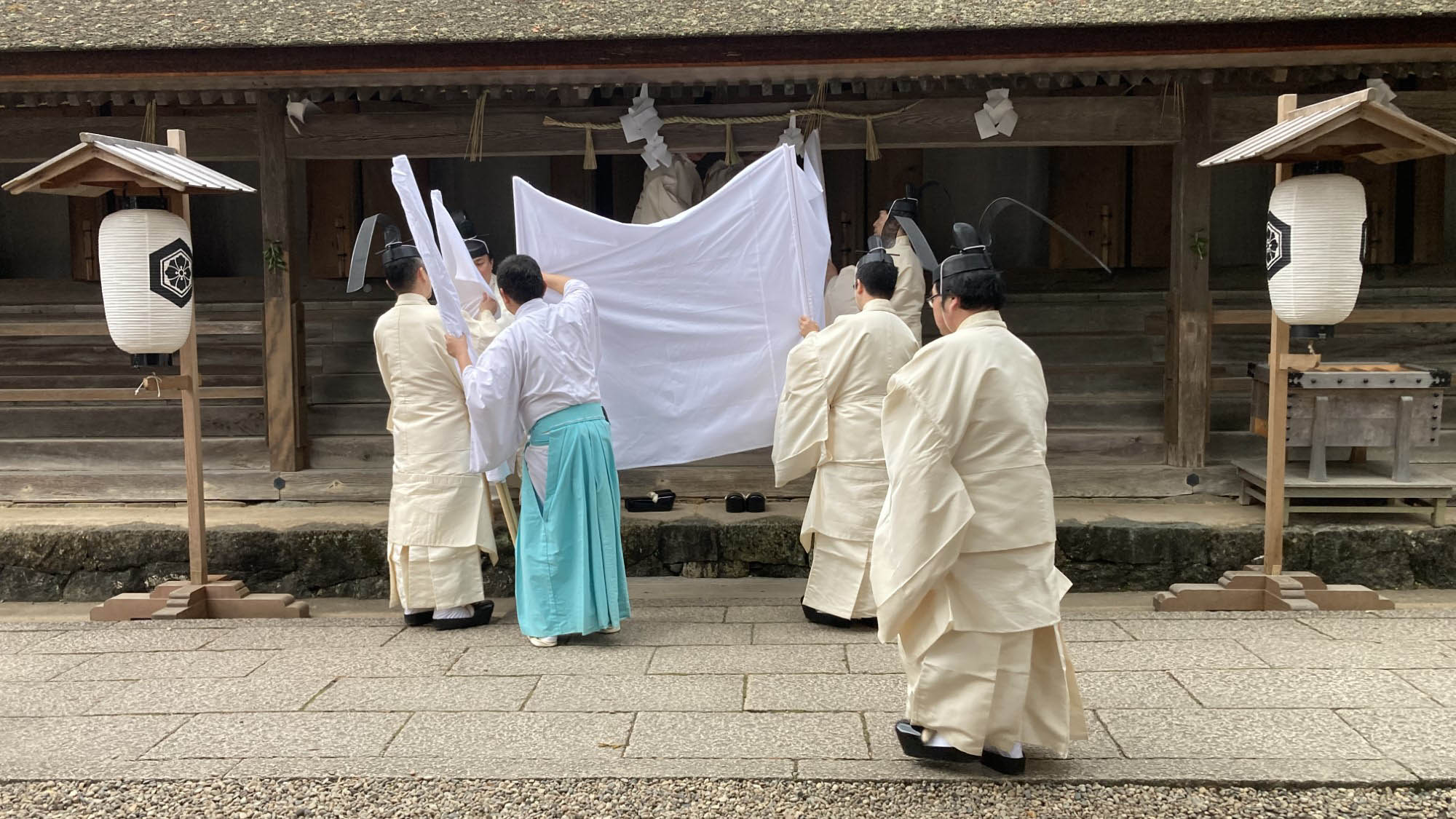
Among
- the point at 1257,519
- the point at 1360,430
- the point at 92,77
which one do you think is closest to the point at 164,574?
the point at 92,77

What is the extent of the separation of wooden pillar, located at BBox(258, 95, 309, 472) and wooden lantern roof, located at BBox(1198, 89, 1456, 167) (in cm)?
588

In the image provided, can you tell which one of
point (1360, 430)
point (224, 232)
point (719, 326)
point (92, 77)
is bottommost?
point (1360, 430)

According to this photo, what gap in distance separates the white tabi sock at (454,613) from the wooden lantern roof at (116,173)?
2.41 metres

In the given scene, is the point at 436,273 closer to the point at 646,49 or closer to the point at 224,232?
the point at 646,49

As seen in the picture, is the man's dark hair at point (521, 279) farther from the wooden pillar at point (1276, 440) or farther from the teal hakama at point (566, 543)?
the wooden pillar at point (1276, 440)

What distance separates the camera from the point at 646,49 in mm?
6574

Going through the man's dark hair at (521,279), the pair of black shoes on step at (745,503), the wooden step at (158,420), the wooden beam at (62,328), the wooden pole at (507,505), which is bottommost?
the pair of black shoes on step at (745,503)

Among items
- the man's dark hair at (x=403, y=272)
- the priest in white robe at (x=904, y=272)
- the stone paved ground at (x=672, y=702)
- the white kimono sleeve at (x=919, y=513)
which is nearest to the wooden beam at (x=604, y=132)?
the priest in white robe at (x=904, y=272)

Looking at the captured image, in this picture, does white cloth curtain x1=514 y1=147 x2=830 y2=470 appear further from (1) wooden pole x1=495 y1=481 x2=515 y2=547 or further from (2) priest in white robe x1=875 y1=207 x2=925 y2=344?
(2) priest in white robe x1=875 y1=207 x2=925 y2=344

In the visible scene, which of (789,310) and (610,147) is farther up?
(610,147)

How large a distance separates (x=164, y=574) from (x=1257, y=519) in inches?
268

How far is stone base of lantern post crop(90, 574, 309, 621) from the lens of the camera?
5.63 metres

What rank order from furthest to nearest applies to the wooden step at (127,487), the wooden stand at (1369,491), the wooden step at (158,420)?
1. the wooden step at (158,420)
2. the wooden step at (127,487)
3. the wooden stand at (1369,491)

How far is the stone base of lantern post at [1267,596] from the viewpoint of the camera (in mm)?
5500
